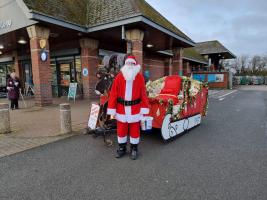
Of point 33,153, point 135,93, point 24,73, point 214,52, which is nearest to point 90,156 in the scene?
A: point 33,153

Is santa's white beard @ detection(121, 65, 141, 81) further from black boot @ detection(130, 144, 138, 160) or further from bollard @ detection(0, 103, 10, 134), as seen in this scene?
bollard @ detection(0, 103, 10, 134)

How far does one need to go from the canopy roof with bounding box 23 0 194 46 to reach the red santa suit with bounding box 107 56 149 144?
17.6ft

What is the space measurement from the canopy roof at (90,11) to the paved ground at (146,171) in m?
6.09

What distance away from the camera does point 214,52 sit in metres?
27.9

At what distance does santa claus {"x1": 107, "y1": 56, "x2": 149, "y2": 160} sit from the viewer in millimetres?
3992

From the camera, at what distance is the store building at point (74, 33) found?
354 inches

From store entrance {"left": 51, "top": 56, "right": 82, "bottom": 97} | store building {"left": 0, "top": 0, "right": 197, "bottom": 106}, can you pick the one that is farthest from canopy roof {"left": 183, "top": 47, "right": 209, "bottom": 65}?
store entrance {"left": 51, "top": 56, "right": 82, "bottom": 97}

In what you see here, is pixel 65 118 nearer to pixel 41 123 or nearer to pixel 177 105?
pixel 41 123

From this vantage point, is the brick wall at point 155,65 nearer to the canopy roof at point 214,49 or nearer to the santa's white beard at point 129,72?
the canopy roof at point 214,49

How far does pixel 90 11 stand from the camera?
1118 centimetres

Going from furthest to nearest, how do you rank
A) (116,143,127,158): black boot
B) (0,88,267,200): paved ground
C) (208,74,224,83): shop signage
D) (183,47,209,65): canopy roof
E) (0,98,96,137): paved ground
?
1. (208,74,224,83): shop signage
2. (183,47,209,65): canopy roof
3. (0,98,96,137): paved ground
4. (116,143,127,158): black boot
5. (0,88,267,200): paved ground

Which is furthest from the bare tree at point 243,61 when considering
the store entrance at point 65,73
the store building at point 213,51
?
the store entrance at point 65,73

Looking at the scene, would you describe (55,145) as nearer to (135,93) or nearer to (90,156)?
(90,156)

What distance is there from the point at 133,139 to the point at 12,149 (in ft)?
8.68
